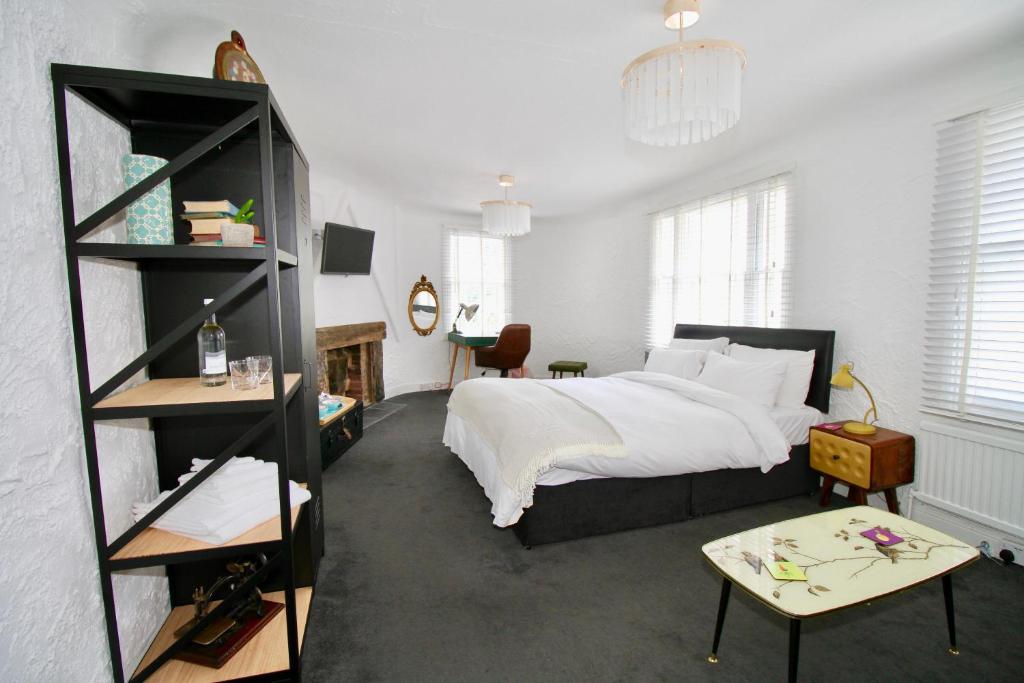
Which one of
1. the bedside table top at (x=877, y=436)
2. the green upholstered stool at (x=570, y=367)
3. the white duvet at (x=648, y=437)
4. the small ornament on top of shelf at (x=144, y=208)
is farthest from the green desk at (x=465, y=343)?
the small ornament on top of shelf at (x=144, y=208)

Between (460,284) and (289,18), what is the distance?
177 inches

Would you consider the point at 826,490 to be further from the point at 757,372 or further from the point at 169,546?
the point at 169,546

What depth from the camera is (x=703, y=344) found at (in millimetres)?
3904

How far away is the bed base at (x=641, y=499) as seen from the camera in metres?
Answer: 2.36

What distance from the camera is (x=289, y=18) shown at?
6.23ft

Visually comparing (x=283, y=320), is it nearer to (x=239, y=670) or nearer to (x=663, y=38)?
(x=239, y=670)

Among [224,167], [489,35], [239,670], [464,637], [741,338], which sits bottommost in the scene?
[464,637]

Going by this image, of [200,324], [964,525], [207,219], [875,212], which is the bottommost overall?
[964,525]

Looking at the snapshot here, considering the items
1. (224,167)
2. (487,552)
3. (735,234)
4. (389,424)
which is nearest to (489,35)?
(224,167)

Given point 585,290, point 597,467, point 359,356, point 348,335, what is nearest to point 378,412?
point 359,356

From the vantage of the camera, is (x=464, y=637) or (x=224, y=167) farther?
(x=464, y=637)

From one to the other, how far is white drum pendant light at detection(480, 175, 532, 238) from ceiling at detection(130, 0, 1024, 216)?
0.66 metres

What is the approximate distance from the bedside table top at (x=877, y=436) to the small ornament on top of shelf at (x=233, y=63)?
136 inches

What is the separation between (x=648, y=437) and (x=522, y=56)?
2.09 meters
